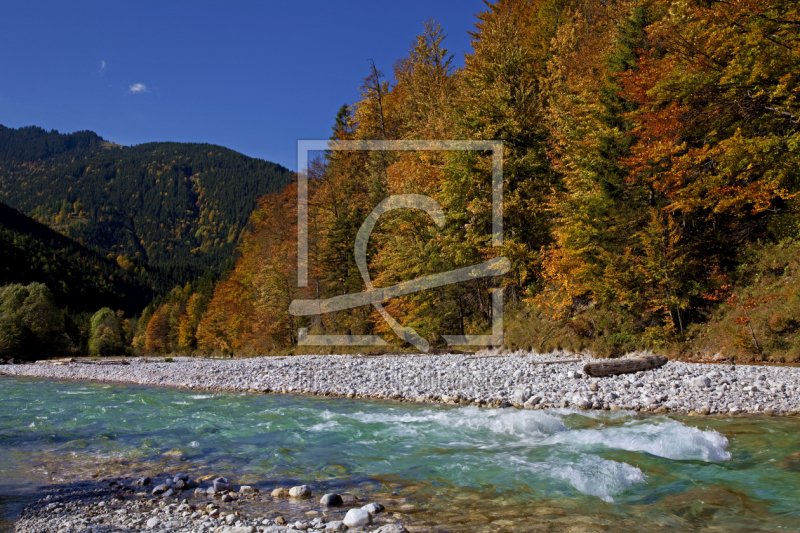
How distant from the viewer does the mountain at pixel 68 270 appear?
118375mm

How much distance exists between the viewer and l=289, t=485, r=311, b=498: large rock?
18.0 ft

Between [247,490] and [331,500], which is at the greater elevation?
[331,500]

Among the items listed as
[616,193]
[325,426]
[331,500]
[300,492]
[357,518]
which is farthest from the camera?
[616,193]

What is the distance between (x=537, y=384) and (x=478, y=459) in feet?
18.9

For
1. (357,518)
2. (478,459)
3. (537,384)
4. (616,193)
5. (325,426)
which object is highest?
(616,193)

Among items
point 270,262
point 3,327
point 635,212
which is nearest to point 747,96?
point 635,212

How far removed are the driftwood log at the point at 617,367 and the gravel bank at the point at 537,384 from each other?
0.23 m

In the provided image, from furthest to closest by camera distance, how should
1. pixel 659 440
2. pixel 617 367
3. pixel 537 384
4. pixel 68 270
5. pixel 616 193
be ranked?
pixel 68 270 < pixel 616 193 < pixel 617 367 < pixel 537 384 < pixel 659 440

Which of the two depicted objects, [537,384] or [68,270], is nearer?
[537,384]

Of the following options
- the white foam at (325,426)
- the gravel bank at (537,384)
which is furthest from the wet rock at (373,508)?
the gravel bank at (537,384)

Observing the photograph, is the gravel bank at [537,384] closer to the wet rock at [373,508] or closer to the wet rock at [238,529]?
the wet rock at [373,508]

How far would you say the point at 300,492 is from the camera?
5520 mm

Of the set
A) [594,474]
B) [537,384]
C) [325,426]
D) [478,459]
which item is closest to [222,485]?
[478,459]

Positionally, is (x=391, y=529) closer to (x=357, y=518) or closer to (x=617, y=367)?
(x=357, y=518)
